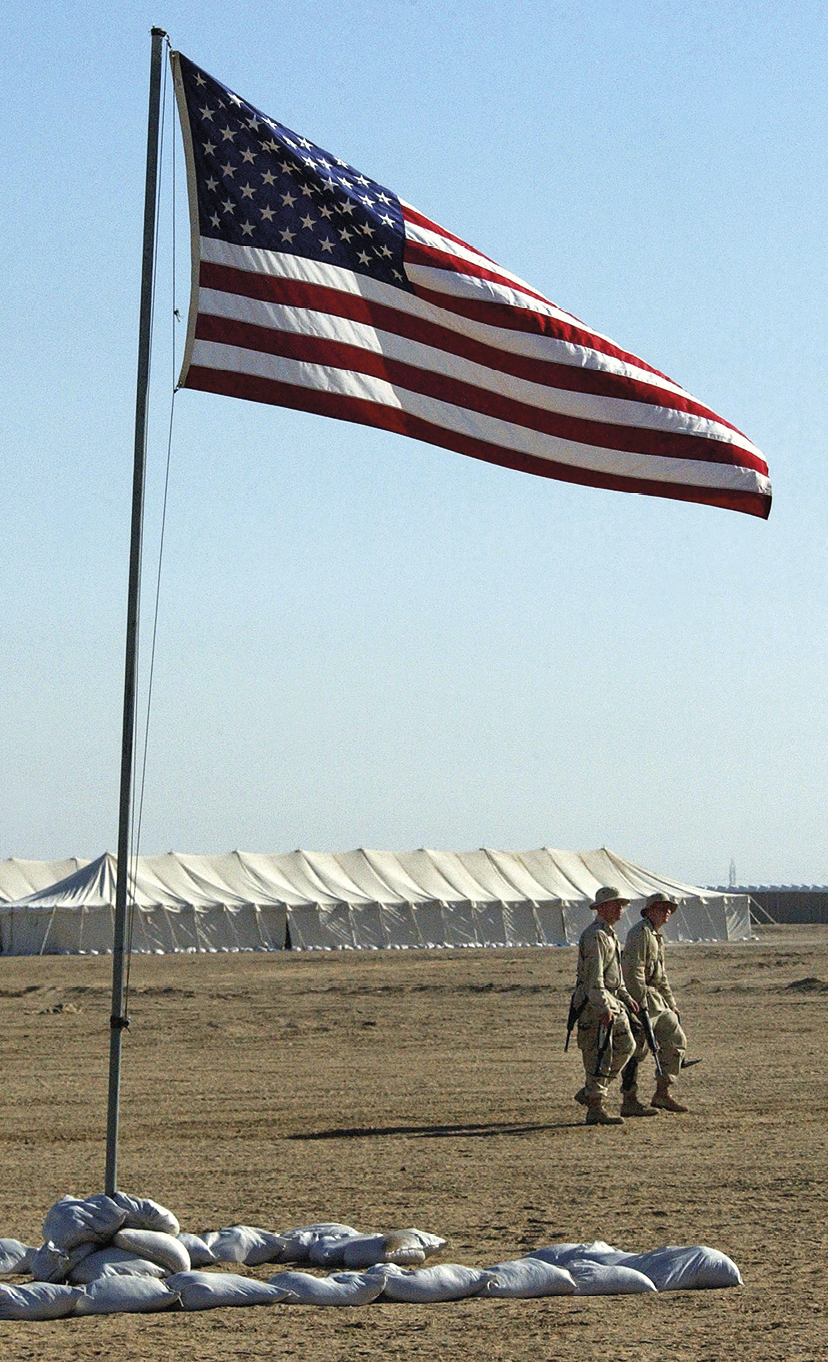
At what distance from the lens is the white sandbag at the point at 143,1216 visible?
23.1ft

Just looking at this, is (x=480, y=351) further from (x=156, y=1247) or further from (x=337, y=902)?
(x=337, y=902)

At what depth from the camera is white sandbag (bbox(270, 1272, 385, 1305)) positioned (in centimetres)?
690

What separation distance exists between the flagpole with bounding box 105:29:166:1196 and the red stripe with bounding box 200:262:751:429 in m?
0.31

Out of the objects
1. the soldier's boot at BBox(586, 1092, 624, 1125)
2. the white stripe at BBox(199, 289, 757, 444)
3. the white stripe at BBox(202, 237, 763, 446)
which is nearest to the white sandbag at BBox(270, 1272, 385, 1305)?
the white stripe at BBox(199, 289, 757, 444)

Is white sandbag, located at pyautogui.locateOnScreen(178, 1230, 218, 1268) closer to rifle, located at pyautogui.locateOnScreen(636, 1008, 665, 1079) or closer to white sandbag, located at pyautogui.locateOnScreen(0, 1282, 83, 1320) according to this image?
white sandbag, located at pyautogui.locateOnScreen(0, 1282, 83, 1320)

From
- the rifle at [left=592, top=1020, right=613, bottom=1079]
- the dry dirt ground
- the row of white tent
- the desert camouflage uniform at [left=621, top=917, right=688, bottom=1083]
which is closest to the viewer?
the dry dirt ground

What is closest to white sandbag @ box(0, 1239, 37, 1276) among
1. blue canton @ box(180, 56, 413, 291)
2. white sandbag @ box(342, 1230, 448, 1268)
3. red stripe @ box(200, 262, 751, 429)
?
white sandbag @ box(342, 1230, 448, 1268)

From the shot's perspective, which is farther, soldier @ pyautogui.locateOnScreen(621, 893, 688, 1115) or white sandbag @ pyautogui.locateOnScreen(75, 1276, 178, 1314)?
soldier @ pyautogui.locateOnScreen(621, 893, 688, 1115)

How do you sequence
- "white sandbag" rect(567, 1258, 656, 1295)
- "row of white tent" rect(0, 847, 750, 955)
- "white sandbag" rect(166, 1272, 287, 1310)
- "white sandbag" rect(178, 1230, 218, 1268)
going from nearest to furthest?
"white sandbag" rect(166, 1272, 287, 1310) < "white sandbag" rect(567, 1258, 656, 1295) < "white sandbag" rect(178, 1230, 218, 1268) < "row of white tent" rect(0, 847, 750, 955)

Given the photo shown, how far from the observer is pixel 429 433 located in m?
8.21

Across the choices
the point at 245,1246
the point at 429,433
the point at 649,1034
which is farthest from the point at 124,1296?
the point at 649,1034

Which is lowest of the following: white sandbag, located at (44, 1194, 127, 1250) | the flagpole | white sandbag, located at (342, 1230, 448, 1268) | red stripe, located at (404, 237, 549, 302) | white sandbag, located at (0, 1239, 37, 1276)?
white sandbag, located at (0, 1239, 37, 1276)

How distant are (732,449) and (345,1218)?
4.18 m

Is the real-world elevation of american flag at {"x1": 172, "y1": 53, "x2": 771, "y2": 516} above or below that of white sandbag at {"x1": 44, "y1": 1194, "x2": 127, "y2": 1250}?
above
